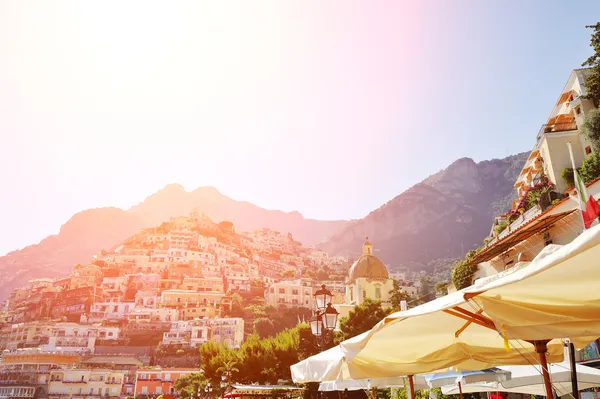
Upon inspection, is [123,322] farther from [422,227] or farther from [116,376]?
[422,227]

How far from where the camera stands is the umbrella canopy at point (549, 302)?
8.73ft

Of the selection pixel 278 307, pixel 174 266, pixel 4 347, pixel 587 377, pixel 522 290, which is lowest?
pixel 587 377

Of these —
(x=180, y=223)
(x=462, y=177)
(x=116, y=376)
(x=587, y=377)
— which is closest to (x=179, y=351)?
(x=116, y=376)

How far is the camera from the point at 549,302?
9.53 ft

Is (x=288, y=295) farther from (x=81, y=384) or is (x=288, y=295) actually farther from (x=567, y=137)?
(x=567, y=137)

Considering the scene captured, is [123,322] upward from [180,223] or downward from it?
downward

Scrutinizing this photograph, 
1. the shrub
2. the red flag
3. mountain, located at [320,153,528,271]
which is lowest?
the red flag

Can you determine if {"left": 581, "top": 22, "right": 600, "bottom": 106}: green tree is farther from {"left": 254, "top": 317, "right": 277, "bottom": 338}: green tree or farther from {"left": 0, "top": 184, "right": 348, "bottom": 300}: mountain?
{"left": 0, "top": 184, "right": 348, "bottom": 300}: mountain

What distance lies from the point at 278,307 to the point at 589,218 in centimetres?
8834

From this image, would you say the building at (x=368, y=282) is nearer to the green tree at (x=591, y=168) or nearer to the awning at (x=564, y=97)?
the awning at (x=564, y=97)

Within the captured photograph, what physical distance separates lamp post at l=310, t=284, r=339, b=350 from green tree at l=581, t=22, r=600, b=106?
18.2 meters

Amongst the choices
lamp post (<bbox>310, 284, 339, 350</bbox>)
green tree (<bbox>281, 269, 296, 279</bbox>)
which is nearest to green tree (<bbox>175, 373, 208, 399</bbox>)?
lamp post (<bbox>310, 284, 339, 350</bbox>)

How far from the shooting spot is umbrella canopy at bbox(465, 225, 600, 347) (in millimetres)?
2660

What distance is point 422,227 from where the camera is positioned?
136 m
